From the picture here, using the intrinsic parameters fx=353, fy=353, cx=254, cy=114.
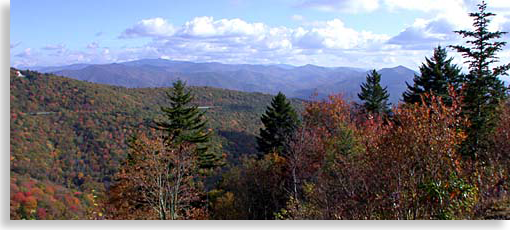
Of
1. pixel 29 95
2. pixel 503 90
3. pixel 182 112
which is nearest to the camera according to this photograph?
pixel 503 90

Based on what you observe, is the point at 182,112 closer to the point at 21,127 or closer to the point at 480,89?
the point at 480,89

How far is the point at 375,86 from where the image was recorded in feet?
98.5

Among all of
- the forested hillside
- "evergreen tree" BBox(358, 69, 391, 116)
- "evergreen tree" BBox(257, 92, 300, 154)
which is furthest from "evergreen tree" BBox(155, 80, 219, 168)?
"evergreen tree" BBox(358, 69, 391, 116)

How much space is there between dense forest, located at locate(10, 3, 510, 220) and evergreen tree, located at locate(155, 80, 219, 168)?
7 centimetres

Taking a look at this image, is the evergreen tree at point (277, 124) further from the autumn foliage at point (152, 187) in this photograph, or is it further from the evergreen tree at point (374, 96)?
the autumn foliage at point (152, 187)

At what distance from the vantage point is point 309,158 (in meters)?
18.2

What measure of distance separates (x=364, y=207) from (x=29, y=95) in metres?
88.5

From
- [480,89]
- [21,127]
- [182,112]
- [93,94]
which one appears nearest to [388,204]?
[480,89]

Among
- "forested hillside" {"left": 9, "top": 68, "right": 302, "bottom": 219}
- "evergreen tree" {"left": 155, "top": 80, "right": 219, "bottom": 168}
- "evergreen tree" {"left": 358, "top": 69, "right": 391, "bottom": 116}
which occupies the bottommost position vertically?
"forested hillside" {"left": 9, "top": 68, "right": 302, "bottom": 219}

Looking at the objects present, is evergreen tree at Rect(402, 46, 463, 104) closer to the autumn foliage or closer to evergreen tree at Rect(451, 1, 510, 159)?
evergreen tree at Rect(451, 1, 510, 159)

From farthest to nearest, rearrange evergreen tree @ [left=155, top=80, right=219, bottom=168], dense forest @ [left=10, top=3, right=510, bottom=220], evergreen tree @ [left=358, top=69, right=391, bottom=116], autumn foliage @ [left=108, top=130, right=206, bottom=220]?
evergreen tree @ [left=358, top=69, right=391, bottom=116] → evergreen tree @ [left=155, top=80, right=219, bottom=168] → autumn foliage @ [left=108, top=130, right=206, bottom=220] → dense forest @ [left=10, top=3, right=510, bottom=220]

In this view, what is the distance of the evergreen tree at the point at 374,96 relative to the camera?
29844mm

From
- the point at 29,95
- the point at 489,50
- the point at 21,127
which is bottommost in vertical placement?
the point at 21,127

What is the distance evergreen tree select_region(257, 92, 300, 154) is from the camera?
26.9 meters
